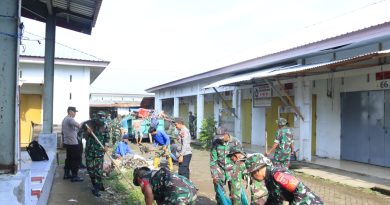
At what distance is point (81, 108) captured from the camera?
56.0ft

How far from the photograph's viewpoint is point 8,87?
3.98 meters

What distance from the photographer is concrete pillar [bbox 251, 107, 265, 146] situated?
57.1ft

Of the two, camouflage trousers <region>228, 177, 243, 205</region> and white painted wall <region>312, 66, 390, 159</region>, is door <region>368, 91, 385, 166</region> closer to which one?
white painted wall <region>312, 66, 390, 159</region>

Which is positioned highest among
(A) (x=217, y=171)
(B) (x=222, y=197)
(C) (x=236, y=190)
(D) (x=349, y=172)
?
(A) (x=217, y=171)

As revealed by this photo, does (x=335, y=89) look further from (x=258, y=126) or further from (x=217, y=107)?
(x=217, y=107)

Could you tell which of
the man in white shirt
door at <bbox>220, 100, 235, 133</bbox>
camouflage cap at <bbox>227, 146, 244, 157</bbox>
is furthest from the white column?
camouflage cap at <bbox>227, 146, 244, 157</bbox>

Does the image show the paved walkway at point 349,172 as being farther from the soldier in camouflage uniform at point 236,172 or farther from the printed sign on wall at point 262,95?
the soldier in camouflage uniform at point 236,172

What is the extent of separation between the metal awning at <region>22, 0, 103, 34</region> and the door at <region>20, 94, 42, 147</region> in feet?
24.0

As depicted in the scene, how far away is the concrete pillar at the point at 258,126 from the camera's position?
17.4 m

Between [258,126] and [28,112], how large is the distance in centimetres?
984

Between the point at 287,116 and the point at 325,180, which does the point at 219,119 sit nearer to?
the point at 287,116

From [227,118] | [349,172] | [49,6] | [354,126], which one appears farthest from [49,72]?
[227,118]

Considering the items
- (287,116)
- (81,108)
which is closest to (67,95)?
(81,108)

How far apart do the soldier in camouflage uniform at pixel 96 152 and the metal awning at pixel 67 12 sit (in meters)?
2.30
